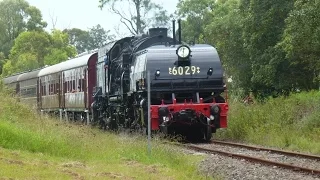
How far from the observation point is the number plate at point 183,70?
62.7ft

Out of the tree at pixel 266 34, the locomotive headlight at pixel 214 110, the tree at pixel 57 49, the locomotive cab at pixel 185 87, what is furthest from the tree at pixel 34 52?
the locomotive headlight at pixel 214 110

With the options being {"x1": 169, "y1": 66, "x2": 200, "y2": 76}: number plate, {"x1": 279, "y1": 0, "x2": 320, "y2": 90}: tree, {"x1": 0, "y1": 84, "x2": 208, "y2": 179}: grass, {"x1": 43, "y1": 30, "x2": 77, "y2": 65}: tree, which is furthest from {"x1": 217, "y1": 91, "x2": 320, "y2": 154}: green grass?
{"x1": 43, "y1": 30, "x2": 77, "y2": 65}: tree

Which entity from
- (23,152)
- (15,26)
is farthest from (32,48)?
(23,152)

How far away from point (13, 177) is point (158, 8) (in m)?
64.0

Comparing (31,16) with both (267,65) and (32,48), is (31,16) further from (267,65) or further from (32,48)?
(267,65)

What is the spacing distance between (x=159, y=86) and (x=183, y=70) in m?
0.87

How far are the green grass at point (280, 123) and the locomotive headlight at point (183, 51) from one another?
11.3 ft

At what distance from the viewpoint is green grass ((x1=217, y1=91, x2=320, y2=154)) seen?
1823 centimetres

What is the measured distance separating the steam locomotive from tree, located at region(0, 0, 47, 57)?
55.1m

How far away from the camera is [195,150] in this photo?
1692 cm

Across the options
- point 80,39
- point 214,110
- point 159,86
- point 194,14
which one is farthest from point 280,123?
point 80,39

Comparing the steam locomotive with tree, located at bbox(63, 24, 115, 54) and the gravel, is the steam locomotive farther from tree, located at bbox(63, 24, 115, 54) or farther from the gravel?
tree, located at bbox(63, 24, 115, 54)

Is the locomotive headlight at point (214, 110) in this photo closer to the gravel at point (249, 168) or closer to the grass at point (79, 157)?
the gravel at point (249, 168)

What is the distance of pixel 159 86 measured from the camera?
62.4 feet
